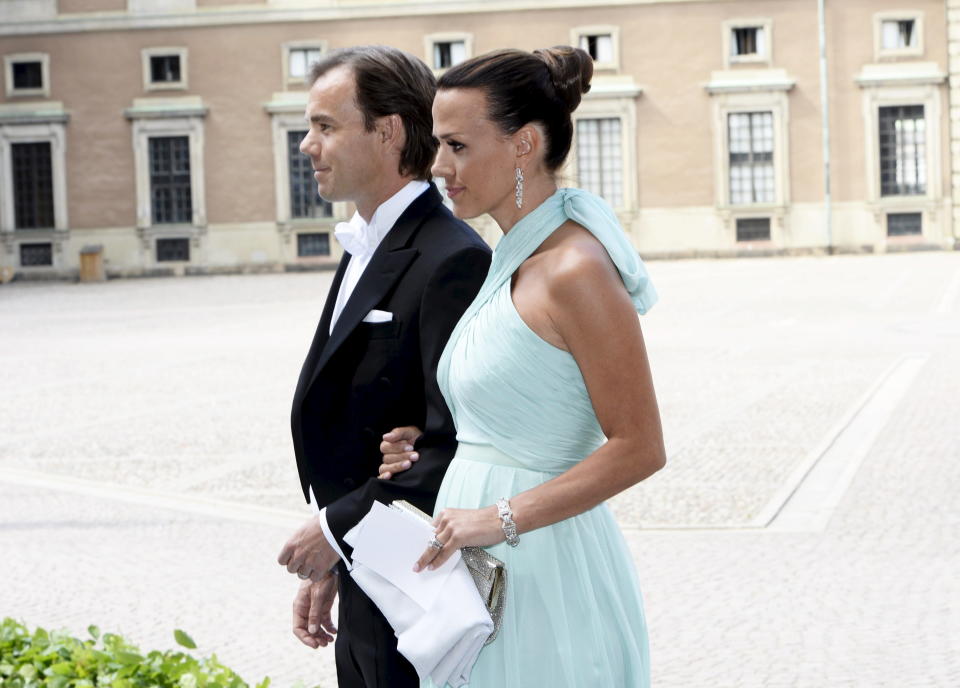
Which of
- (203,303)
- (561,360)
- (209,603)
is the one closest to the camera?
(561,360)

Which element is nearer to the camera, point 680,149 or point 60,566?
point 60,566

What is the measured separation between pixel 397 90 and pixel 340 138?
0.13m

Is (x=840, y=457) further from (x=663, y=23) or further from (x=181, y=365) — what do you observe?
(x=663, y=23)

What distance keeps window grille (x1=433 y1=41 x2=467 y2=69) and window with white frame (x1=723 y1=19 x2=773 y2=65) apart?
318 inches

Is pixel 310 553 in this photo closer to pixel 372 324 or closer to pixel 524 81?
pixel 372 324

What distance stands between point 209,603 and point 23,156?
43.5 meters

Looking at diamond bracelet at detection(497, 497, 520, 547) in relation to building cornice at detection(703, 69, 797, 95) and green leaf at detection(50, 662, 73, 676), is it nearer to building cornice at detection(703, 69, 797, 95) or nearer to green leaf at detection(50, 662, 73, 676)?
green leaf at detection(50, 662, 73, 676)

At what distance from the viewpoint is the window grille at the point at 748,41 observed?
4484 cm

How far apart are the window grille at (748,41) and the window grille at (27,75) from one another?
21634 mm

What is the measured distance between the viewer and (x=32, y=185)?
46406 mm

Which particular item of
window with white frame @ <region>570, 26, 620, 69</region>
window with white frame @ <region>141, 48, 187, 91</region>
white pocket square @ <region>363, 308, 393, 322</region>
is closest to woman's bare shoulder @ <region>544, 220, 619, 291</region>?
white pocket square @ <region>363, 308, 393, 322</region>

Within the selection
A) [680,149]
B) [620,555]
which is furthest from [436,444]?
[680,149]

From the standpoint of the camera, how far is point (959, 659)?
4785mm

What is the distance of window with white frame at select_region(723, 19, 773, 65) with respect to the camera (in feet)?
147
